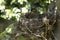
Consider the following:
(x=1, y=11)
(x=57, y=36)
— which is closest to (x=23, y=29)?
(x=57, y=36)

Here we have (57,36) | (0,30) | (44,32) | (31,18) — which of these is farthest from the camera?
(0,30)

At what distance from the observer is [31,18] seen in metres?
1.45

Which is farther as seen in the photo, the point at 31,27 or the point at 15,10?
the point at 15,10

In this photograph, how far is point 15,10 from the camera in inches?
65.7

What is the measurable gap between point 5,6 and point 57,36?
2.68ft

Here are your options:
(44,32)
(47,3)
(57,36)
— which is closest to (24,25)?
Answer: (44,32)

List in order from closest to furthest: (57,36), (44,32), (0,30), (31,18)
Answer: (57,36) → (44,32) → (31,18) → (0,30)

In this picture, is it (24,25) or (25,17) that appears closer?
(24,25)

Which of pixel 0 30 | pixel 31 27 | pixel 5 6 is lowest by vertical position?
pixel 0 30

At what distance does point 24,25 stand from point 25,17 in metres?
0.14

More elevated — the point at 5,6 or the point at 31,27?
the point at 5,6

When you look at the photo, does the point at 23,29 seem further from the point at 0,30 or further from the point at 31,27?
the point at 0,30

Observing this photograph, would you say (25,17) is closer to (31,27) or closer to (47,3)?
(31,27)

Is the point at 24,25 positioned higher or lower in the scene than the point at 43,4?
lower
